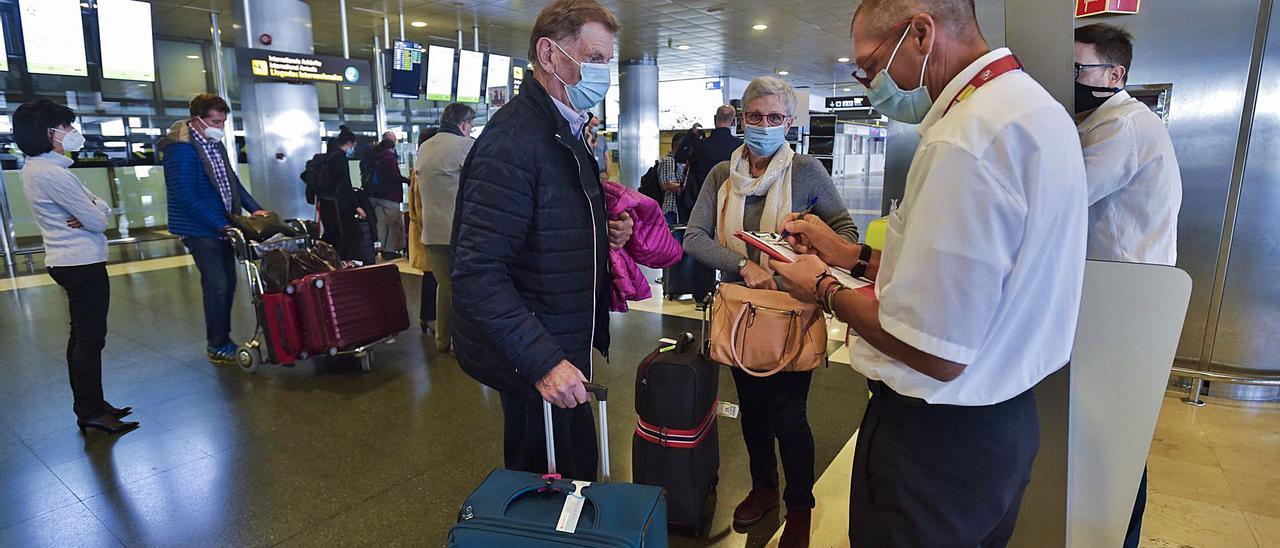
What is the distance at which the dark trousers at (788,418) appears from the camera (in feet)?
6.91

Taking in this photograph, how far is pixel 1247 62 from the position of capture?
3.58 meters

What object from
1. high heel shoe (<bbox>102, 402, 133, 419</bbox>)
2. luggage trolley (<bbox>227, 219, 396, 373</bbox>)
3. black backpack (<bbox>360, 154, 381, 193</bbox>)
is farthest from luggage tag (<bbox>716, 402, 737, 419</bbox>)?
black backpack (<bbox>360, 154, 381, 193</bbox>)

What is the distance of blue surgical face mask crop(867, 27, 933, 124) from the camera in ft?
3.72

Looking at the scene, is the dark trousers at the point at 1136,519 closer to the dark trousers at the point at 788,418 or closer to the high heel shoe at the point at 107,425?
the dark trousers at the point at 788,418

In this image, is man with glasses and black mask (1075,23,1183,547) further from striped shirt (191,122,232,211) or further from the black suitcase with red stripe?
striped shirt (191,122,232,211)

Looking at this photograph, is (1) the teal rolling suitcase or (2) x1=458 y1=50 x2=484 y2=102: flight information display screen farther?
(2) x1=458 y1=50 x2=484 y2=102: flight information display screen

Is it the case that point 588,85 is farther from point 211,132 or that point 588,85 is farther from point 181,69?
point 181,69

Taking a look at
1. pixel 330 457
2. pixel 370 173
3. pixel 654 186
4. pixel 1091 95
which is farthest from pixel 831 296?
pixel 370 173

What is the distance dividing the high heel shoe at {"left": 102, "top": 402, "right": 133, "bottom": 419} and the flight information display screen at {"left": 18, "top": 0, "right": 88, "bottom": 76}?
552cm

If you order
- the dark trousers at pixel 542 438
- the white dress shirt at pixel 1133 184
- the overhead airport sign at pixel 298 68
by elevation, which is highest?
the overhead airport sign at pixel 298 68

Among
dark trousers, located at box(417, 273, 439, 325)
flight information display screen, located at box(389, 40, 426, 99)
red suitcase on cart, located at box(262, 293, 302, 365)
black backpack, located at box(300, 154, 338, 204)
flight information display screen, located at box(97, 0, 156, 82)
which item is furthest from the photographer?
flight information display screen, located at box(389, 40, 426, 99)

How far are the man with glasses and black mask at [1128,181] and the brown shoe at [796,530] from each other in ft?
3.81

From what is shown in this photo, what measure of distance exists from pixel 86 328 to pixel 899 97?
3.73 meters

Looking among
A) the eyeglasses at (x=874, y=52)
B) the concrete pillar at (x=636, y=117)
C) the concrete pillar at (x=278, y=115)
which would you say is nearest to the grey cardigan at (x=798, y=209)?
the eyeglasses at (x=874, y=52)
